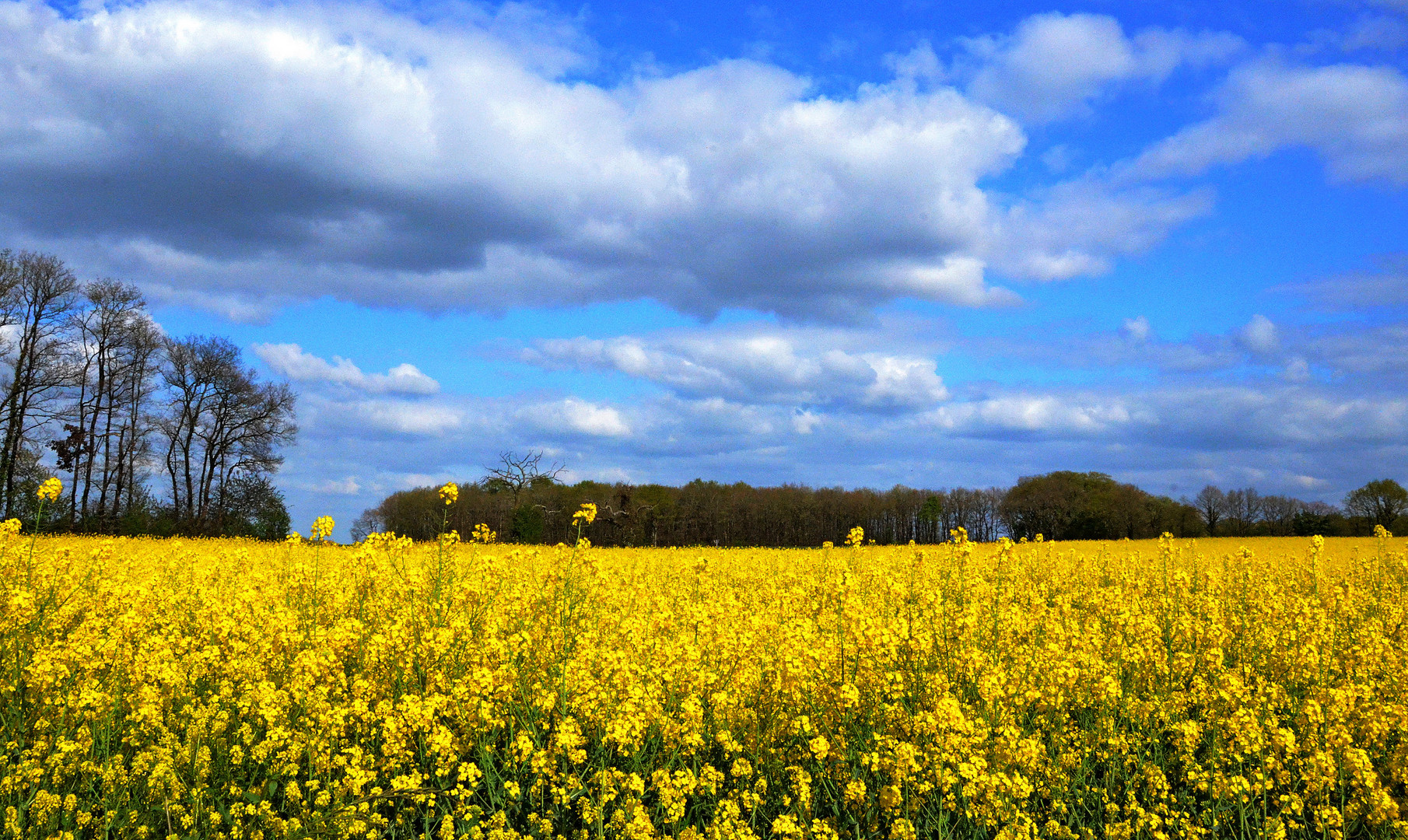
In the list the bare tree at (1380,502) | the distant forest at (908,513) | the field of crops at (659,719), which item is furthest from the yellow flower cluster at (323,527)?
the bare tree at (1380,502)

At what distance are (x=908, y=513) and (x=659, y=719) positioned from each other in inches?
2617

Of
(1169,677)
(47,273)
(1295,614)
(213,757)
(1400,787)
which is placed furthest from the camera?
(47,273)

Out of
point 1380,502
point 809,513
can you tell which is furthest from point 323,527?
point 1380,502

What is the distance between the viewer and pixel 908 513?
225ft

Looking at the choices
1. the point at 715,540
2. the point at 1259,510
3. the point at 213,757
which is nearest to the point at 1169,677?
the point at 213,757

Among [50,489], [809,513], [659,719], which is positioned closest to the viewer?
[659,719]

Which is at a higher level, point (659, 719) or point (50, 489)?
point (50, 489)

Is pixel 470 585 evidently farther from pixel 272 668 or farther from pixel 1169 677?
pixel 1169 677

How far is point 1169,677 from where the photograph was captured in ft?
22.4

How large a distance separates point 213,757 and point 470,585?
7.93 ft

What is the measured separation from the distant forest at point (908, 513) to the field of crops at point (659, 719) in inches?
1641

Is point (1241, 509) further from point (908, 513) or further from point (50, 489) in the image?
point (50, 489)

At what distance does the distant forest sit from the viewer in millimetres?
53500

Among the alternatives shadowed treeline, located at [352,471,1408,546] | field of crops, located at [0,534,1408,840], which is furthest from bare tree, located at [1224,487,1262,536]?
field of crops, located at [0,534,1408,840]
